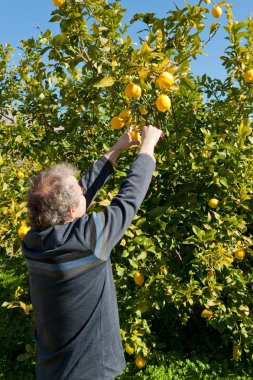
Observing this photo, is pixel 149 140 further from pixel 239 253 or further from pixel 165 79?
pixel 239 253

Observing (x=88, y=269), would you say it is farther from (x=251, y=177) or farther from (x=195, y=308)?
(x=195, y=308)

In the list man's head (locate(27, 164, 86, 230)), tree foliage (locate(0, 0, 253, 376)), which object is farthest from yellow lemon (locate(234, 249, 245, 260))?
man's head (locate(27, 164, 86, 230))

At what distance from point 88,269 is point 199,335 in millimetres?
2346

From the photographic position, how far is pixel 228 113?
2516mm

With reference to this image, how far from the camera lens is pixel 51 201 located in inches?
54.1

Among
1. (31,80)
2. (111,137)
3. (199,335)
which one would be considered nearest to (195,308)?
(199,335)

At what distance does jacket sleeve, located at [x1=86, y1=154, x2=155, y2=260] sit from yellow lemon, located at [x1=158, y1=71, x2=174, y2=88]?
0.44 meters

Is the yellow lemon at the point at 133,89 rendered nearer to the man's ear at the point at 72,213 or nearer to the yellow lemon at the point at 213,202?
the man's ear at the point at 72,213

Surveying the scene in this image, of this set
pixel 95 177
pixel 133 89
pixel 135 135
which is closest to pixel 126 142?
pixel 135 135

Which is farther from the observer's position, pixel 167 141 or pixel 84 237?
pixel 167 141

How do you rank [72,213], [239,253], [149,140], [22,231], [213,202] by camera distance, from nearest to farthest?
1. [72,213]
2. [149,140]
3. [22,231]
4. [213,202]
5. [239,253]

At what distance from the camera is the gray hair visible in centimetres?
138

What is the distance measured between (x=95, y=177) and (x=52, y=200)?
1.90 feet

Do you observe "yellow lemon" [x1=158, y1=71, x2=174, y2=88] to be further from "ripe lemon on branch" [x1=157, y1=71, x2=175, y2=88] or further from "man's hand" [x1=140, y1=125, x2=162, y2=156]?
"man's hand" [x1=140, y1=125, x2=162, y2=156]
